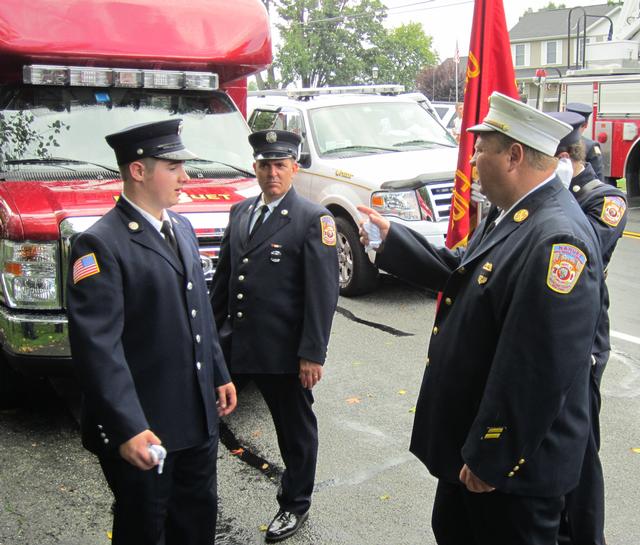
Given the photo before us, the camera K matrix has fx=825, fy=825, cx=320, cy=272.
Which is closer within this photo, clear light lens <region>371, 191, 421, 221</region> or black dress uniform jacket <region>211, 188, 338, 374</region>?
black dress uniform jacket <region>211, 188, 338, 374</region>

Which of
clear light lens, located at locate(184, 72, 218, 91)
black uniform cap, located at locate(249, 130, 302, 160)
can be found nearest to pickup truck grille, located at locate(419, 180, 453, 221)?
clear light lens, located at locate(184, 72, 218, 91)

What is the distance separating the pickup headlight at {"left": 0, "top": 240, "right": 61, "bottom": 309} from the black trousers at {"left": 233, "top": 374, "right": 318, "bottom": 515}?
142cm

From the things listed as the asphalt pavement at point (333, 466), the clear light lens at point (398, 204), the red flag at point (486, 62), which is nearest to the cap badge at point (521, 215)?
the red flag at point (486, 62)

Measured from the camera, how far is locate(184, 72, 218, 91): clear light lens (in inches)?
242

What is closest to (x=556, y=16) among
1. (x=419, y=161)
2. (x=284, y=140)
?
(x=419, y=161)

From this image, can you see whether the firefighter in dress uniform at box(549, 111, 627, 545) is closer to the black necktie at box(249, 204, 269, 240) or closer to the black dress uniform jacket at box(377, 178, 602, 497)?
the black dress uniform jacket at box(377, 178, 602, 497)

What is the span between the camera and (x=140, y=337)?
9.49ft

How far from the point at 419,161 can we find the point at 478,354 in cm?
606

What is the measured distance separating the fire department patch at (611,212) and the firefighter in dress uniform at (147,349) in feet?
6.85

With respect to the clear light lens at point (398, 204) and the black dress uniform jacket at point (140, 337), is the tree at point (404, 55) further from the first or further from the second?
the black dress uniform jacket at point (140, 337)

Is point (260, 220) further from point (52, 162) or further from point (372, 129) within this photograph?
point (372, 129)

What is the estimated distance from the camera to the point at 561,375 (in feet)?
7.85

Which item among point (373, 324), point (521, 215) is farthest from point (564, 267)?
point (373, 324)

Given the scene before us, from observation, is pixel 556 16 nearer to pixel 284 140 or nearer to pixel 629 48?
pixel 629 48
